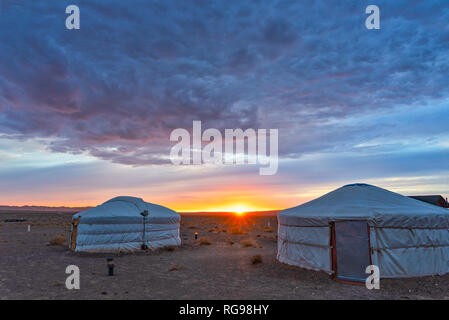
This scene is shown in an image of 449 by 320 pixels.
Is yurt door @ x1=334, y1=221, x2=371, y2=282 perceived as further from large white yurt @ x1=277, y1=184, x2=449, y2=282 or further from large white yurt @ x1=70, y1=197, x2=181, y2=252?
large white yurt @ x1=70, y1=197, x2=181, y2=252

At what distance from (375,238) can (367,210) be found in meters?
0.95

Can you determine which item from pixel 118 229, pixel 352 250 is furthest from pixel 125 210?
pixel 352 250

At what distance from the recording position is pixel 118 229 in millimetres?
17125

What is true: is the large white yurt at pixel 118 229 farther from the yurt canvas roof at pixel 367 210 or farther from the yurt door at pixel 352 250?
the yurt door at pixel 352 250

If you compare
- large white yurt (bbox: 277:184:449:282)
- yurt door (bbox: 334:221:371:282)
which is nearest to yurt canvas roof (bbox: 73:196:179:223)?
large white yurt (bbox: 277:184:449:282)

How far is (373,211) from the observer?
10.4 metres

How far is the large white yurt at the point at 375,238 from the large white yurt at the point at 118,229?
31.6 feet

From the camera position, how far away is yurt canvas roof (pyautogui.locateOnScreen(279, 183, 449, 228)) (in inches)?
405

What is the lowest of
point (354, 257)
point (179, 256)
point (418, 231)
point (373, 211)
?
point (179, 256)

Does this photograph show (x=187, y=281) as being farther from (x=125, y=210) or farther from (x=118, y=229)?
(x=125, y=210)

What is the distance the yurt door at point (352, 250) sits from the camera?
1024 centimetres
